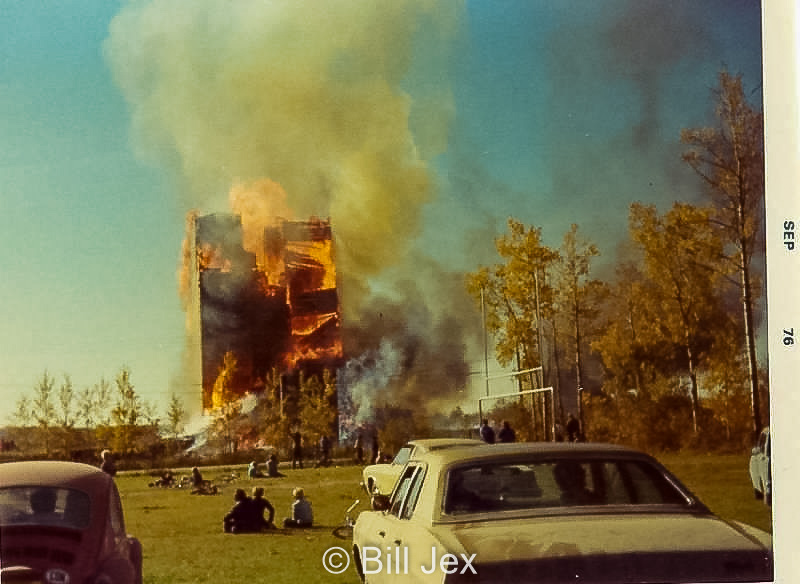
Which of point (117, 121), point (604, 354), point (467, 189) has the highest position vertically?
point (117, 121)

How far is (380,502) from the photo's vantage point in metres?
4.73

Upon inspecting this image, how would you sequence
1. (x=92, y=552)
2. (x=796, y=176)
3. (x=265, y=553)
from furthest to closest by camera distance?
(x=796, y=176)
(x=265, y=553)
(x=92, y=552)

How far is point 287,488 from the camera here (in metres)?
4.90

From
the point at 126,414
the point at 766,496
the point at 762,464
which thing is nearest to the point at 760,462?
the point at 762,464

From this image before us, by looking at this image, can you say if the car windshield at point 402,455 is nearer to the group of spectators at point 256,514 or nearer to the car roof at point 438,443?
the car roof at point 438,443

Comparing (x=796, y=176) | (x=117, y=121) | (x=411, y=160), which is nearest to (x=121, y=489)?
(x=117, y=121)

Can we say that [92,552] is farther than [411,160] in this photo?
No

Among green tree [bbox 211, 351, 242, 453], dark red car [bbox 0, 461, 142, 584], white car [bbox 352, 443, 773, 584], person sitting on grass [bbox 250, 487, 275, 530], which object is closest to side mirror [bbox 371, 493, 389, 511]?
white car [bbox 352, 443, 773, 584]

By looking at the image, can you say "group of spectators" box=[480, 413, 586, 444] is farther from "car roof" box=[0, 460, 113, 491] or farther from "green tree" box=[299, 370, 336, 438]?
"car roof" box=[0, 460, 113, 491]

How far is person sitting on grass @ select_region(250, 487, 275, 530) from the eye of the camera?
4871 millimetres

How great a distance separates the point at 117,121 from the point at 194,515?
7.43 feet

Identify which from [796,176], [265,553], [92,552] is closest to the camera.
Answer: [92,552]

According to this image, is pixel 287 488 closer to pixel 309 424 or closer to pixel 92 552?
pixel 309 424

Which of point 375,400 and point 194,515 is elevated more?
point 375,400
